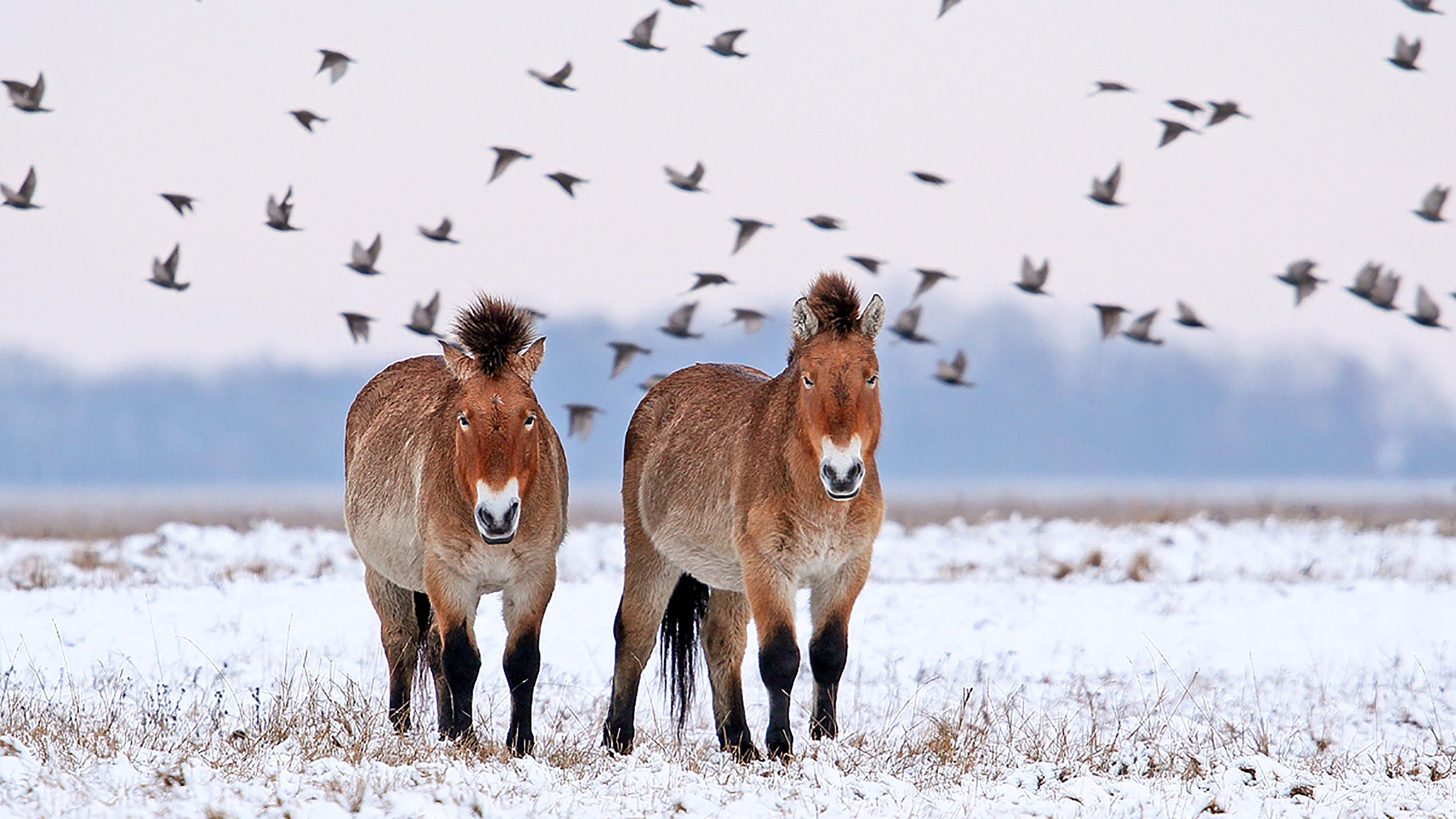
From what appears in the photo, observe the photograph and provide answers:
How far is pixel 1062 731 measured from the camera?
666cm

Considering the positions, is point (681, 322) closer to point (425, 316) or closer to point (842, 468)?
point (425, 316)

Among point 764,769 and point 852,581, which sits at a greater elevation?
point 852,581

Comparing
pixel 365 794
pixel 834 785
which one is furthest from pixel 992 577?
pixel 365 794

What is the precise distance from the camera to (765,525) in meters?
6.58

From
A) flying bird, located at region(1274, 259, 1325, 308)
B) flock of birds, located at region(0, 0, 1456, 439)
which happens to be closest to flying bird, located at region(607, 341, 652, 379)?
flock of birds, located at region(0, 0, 1456, 439)

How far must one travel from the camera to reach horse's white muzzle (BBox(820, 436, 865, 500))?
6.10m

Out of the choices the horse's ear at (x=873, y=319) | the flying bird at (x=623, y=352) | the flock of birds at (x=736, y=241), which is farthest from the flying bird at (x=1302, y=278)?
the horse's ear at (x=873, y=319)

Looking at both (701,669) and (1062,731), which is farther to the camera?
(701,669)

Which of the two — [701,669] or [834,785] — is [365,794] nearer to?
[834,785]

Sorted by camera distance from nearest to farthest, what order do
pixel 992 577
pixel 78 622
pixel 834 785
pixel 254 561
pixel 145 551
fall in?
pixel 834 785, pixel 78 622, pixel 992 577, pixel 254 561, pixel 145 551

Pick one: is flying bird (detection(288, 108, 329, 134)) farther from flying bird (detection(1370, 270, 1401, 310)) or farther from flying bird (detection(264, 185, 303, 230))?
flying bird (detection(1370, 270, 1401, 310))

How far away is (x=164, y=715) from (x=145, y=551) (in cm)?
1213

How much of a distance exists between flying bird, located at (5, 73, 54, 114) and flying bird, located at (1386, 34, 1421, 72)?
17.6m

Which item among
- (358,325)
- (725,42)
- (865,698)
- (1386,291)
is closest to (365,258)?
(358,325)
